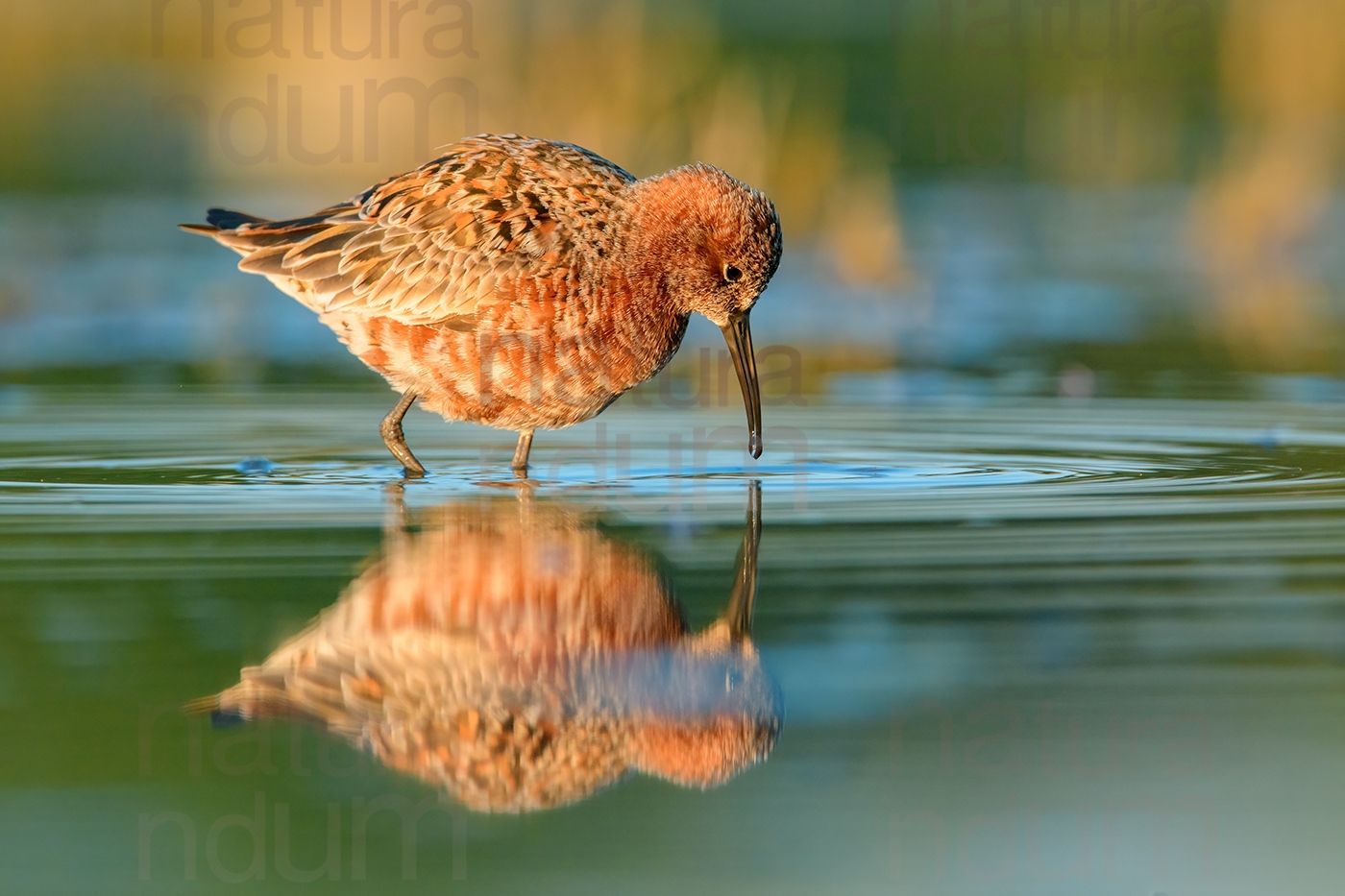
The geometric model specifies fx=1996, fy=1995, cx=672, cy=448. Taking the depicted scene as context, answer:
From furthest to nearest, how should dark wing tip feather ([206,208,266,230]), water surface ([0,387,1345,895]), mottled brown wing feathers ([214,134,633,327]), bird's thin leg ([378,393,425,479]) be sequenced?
dark wing tip feather ([206,208,266,230]), bird's thin leg ([378,393,425,479]), mottled brown wing feathers ([214,134,633,327]), water surface ([0,387,1345,895])

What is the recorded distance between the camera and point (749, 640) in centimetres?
527

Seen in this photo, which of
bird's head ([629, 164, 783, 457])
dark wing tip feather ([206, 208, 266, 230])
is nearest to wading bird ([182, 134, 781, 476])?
bird's head ([629, 164, 783, 457])

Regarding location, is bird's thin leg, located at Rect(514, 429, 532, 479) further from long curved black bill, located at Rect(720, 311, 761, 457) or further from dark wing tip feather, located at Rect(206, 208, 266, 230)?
dark wing tip feather, located at Rect(206, 208, 266, 230)

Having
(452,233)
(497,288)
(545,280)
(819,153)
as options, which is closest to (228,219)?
(452,233)

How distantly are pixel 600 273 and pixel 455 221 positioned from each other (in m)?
0.78

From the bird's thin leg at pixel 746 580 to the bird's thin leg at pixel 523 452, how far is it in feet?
4.55

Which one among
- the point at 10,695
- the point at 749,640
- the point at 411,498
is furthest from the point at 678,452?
the point at 10,695

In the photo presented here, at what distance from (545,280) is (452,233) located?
0.60 meters

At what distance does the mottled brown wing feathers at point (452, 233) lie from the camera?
27.8 ft

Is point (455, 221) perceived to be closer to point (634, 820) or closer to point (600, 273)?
point (600, 273)

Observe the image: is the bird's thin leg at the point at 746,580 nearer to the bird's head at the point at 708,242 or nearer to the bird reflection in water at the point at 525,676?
the bird reflection in water at the point at 525,676

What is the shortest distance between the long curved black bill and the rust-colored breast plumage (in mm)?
238

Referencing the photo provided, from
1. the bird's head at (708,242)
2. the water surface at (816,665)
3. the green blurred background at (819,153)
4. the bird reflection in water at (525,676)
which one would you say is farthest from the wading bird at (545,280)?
the green blurred background at (819,153)

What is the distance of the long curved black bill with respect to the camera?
8469 mm
